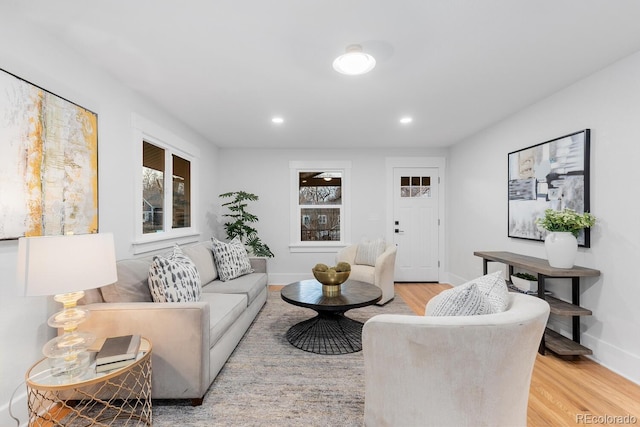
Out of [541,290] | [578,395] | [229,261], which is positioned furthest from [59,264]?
[541,290]

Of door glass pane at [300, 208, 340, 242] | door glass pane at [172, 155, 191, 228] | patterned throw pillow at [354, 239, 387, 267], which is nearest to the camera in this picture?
door glass pane at [172, 155, 191, 228]

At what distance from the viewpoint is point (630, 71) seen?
7.04 feet

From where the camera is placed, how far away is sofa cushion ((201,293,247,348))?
82.3 inches

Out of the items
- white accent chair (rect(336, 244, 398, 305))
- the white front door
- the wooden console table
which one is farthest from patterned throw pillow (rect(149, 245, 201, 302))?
the white front door

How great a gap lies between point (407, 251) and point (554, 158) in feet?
8.77

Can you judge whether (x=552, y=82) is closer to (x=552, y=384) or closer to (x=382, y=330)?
(x=552, y=384)

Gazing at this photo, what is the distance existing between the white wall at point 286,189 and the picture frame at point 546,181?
1907 mm

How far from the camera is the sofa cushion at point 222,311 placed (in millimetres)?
2090

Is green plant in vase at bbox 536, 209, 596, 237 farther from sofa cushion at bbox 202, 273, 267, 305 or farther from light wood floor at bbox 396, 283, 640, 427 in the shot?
sofa cushion at bbox 202, 273, 267, 305

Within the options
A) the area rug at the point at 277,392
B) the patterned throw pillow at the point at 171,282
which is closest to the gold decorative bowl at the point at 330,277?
the area rug at the point at 277,392

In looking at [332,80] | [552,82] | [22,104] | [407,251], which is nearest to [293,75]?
[332,80]

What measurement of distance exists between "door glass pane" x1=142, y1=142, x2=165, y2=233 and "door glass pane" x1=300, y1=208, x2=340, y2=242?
2.39 meters

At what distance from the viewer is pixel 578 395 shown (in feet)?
6.44

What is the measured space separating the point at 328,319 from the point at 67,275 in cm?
218
